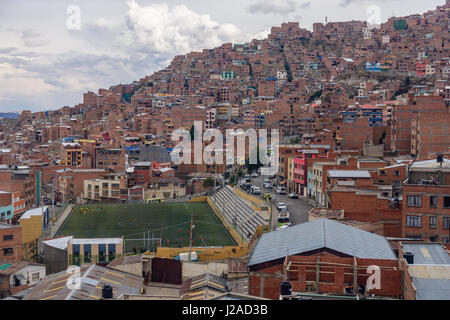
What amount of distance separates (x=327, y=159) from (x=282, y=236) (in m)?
15.0

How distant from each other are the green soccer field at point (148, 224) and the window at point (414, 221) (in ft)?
23.5

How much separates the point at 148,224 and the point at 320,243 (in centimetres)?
1484

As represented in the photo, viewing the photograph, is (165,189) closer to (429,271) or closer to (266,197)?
(266,197)

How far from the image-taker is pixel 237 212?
2253 centimetres

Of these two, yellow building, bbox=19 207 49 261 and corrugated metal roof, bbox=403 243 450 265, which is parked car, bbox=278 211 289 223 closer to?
yellow building, bbox=19 207 49 261

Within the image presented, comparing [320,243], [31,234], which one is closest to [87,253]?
[31,234]

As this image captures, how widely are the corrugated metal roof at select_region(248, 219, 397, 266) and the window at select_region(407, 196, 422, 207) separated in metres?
2.59

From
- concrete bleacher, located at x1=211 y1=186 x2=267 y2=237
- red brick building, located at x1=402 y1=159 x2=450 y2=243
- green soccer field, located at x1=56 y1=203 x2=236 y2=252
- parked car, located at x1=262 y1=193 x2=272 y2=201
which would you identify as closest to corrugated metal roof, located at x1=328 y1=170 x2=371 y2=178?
concrete bleacher, located at x1=211 y1=186 x2=267 y2=237

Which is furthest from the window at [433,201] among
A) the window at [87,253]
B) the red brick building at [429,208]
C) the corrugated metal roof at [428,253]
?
the window at [87,253]

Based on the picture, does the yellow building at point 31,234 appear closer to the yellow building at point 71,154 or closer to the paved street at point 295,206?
the paved street at point 295,206

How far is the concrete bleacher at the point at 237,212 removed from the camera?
1955 cm

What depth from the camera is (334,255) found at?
8195 millimetres

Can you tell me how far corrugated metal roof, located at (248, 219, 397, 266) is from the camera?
8.48 meters

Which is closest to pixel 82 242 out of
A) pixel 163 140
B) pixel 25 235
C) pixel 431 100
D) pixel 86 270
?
pixel 25 235
